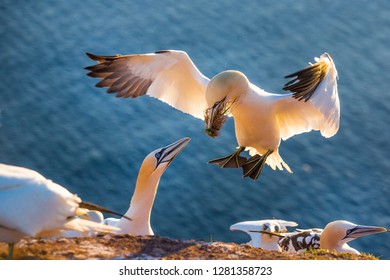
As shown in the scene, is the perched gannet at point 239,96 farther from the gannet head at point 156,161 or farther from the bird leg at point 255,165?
the gannet head at point 156,161

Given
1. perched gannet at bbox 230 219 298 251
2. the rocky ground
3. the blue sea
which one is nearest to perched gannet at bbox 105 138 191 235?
the rocky ground

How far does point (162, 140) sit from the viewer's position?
12281 millimetres

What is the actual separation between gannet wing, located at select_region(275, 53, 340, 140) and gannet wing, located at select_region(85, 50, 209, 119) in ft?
2.73

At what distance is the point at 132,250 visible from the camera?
5.56 meters

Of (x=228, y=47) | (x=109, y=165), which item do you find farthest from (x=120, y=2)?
(x=109, y=165)

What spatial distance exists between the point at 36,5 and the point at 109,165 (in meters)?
5.38

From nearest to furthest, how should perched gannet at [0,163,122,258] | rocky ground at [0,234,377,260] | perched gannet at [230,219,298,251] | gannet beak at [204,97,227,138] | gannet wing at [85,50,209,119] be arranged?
perched gannet at [0,163,122,258] < rocky ground at [0,234,377,260] < gannet beak at [204,97,227,138] < gannet wing at [85,50,209,119] < perched gannet at [230,219,298,251]

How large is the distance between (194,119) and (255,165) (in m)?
5.08

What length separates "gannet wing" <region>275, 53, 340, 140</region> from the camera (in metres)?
7.01

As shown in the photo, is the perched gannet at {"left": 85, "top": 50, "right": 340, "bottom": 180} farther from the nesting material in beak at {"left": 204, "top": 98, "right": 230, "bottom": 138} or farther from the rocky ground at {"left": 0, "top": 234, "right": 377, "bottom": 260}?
the rocky ground at {"left": 0, "top": 234, "right": 377, "bottom": 260}

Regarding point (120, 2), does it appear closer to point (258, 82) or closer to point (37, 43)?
point (37, 43)

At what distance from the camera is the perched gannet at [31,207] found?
4789 mm

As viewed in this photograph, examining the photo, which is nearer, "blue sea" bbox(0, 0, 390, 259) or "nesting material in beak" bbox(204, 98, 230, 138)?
"nesting material in beak" bbox(204, 98, 230, 138)

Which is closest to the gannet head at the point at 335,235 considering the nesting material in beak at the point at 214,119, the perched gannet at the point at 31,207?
the nesting material in beak at the point at 214,119
